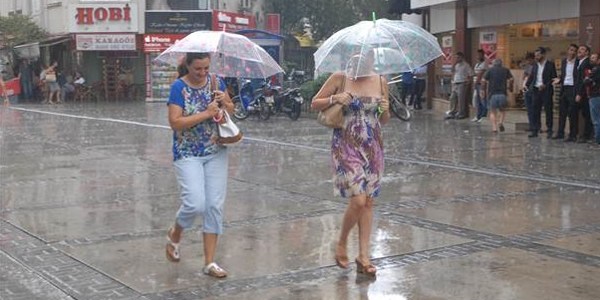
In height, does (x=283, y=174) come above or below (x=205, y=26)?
below

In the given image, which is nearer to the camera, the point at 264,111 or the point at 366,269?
the point at 366,269

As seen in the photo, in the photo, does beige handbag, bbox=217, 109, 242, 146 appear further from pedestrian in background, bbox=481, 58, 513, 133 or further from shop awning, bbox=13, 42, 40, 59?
shop awning, bbox=13, 42, 40, 59

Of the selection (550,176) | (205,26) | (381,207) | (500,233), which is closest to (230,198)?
(381,207)

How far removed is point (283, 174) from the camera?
1118 centimetres

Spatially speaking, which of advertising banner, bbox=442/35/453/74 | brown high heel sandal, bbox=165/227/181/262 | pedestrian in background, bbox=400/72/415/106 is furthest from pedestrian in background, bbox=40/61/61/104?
brown high heel sandal, bbox=165/227/181/262

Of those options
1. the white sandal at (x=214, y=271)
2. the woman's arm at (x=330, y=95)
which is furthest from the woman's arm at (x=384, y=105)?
the white sandal at (x=214, y=271)

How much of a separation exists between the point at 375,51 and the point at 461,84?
1536 centimetres

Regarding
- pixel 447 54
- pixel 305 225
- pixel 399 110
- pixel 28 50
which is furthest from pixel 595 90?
pixel 28 50

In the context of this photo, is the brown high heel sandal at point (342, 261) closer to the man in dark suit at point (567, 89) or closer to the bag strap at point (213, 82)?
the bag strap at point (213, 82)

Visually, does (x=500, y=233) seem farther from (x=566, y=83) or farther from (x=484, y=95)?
(x=484, y=95)

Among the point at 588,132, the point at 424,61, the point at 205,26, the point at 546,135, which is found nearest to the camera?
the point at 424,61

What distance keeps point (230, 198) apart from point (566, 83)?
8115 millimetres

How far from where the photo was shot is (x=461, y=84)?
20.9 metres

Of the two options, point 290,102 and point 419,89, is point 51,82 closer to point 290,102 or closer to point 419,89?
point 290,102
